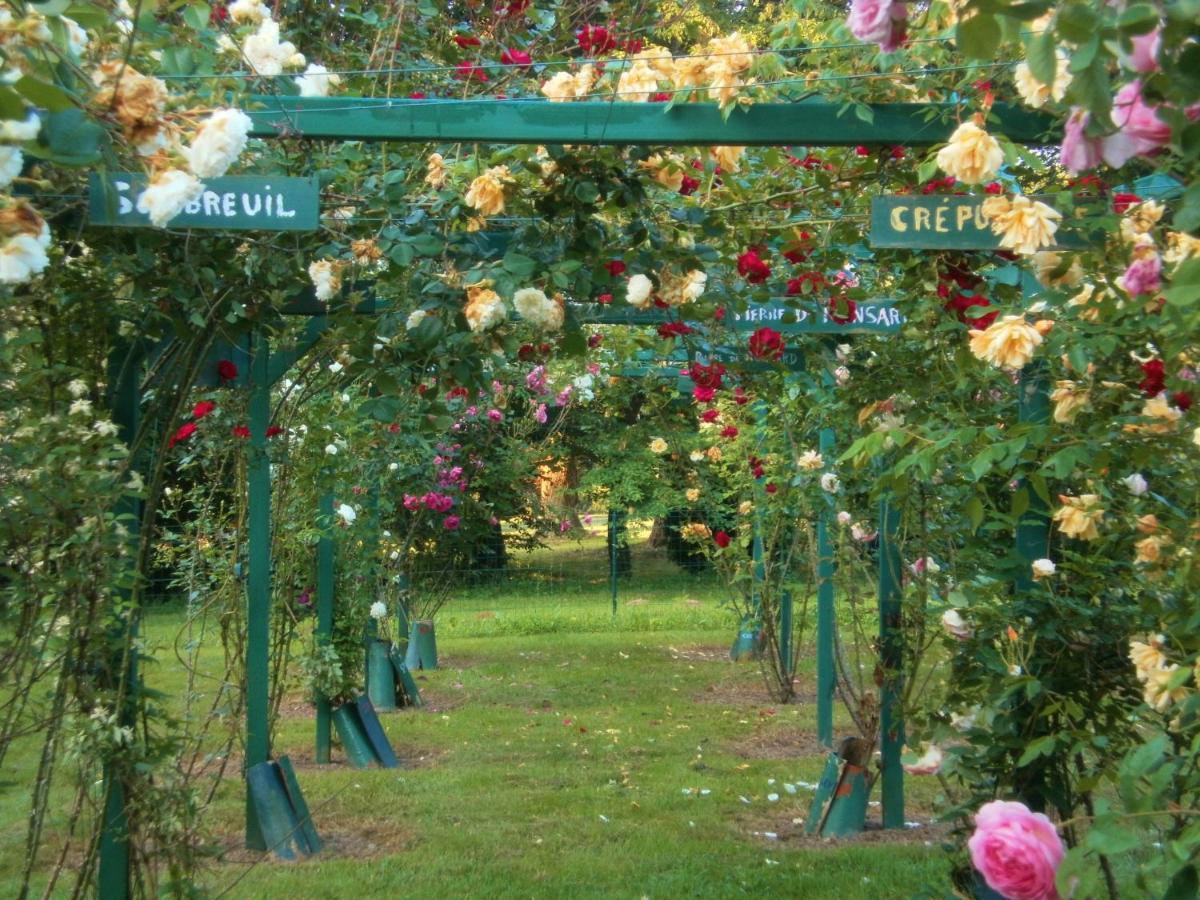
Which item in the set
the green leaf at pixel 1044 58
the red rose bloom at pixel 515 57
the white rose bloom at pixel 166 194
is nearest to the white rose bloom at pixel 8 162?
the white rose bloom at pixel 166 194

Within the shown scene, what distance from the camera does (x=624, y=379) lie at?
29.9 ft

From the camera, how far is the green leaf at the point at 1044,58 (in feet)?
3.45

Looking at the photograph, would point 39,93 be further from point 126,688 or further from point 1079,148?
point 126,688

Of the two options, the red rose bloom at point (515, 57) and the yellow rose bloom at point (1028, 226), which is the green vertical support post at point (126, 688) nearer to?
the red rose bloom at point (515, 57)

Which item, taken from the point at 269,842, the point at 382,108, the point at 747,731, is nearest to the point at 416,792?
the point at 269,842

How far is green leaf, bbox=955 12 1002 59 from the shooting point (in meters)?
1.10

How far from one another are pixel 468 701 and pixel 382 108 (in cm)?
585

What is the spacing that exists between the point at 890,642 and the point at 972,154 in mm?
2687

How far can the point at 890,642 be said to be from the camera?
4.45 m

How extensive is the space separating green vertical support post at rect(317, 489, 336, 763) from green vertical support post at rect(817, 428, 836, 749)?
7.54 feet

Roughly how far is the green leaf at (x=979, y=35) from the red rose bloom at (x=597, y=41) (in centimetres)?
239

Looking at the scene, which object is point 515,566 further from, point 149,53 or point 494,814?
point 149,53

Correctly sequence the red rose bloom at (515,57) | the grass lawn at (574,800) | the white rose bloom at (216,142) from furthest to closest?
the grass lawn at (574,800), the red rose bloom at (515,57), the white rose bloom at (216,142)

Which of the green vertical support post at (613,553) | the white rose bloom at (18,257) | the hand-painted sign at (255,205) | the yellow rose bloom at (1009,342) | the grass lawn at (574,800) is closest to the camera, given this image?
the white rose bloom at (18,257)
